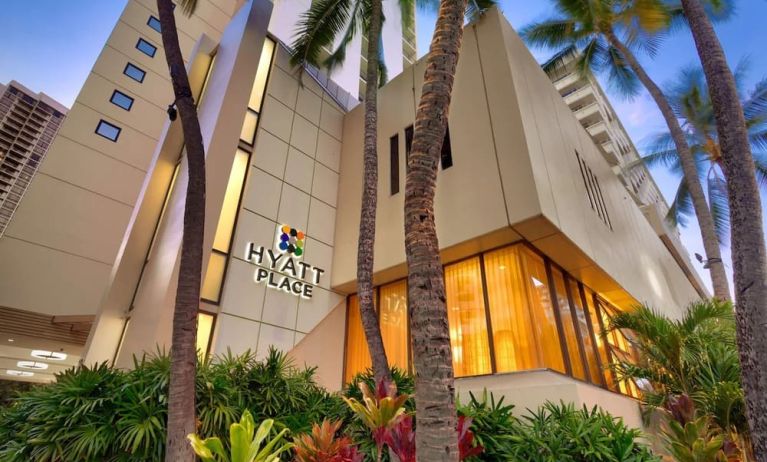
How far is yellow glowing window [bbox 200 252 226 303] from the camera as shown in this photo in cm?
775

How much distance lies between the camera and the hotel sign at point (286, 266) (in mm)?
8633

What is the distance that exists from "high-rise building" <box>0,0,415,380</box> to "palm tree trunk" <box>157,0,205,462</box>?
4386 millimetres

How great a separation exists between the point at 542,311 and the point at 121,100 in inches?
652

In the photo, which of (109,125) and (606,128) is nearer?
(109,125)

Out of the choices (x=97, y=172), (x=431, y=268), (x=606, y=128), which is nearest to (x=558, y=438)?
(x=431, y=268)

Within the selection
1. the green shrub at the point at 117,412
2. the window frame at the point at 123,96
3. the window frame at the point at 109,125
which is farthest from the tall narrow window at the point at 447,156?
the window frame at the point at 123,96

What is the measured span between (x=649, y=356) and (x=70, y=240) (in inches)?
615

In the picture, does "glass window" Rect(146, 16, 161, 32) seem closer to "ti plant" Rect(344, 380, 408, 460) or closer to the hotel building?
the hotel building

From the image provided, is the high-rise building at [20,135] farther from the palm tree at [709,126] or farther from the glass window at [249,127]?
the palm tree at [709,126]

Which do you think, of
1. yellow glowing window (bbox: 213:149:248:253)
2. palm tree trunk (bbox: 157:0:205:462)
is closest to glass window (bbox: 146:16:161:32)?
yellow glowing window (bbox: 213:149:248:253)

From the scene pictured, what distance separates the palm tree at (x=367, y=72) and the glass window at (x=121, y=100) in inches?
336

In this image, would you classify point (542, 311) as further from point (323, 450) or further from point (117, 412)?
point (117, 412)

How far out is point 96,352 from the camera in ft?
26.7

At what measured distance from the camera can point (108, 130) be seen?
574 inches
